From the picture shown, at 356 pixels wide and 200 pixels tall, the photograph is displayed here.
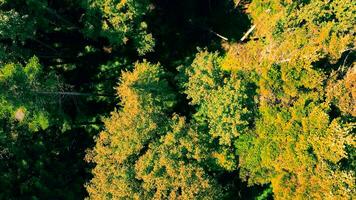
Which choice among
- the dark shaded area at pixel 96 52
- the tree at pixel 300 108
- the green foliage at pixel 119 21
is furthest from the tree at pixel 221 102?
the green foliage at pixel 119 21

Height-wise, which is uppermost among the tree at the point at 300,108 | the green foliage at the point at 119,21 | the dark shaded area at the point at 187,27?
the dark shaded area at the point at 187,27

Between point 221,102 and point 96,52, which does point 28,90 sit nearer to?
point 96,52

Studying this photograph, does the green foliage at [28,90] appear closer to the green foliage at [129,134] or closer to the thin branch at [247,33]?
the green foliage at [129,134]

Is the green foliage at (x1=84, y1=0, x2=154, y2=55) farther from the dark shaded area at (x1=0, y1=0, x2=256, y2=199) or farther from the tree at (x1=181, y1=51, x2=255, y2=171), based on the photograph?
the tree at (x1=181, y1=51, x2=255, y2=171)

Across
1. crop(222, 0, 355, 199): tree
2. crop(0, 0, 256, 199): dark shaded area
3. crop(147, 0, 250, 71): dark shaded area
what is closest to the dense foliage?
crop(222, 0, 355, 199): tree

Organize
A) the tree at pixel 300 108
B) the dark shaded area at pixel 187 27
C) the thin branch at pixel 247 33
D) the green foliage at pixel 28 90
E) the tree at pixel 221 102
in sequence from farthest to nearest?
the dark shaded area at pixel 187 27
the thin branch at pixel 247 33
the tree at pixel 221 102
the tree at pixel 300 108
the green foliage at pixel 28 90

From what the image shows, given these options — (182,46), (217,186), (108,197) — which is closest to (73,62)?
(182,46)

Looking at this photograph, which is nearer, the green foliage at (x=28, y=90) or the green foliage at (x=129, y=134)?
the green foliage at (x=28, y=90)

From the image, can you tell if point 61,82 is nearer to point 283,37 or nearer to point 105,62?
point 105,62

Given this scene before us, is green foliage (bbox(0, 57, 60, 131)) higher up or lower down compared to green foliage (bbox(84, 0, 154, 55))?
lower down
